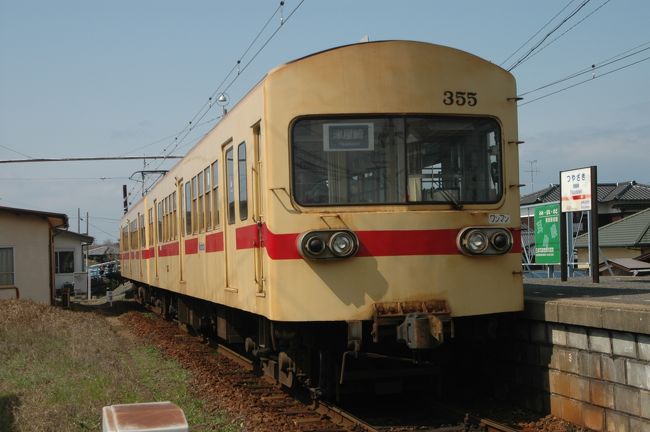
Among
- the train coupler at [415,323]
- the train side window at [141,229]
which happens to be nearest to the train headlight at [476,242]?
the train coupler at [415,323]

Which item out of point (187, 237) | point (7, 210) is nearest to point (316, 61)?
point (187, 237)

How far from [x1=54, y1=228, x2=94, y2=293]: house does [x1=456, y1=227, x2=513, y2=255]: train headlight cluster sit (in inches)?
1305

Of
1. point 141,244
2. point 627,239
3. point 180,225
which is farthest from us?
point 627,239

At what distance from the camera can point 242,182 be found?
8062mm

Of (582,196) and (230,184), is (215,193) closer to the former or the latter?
(230,184)

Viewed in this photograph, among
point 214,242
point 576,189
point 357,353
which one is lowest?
point 357,353

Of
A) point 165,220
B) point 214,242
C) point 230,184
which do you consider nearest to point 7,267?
point 165,220

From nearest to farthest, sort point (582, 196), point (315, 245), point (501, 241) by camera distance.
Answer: point (315, 245)
point (501, 241)
point (582, 196)

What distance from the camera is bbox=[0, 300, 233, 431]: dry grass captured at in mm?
7227

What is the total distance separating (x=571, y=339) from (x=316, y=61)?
10.7 ft

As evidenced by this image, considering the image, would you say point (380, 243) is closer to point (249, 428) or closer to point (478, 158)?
point (478, 158)

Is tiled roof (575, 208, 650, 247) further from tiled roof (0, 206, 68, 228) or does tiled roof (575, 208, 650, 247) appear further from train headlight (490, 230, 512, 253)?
train headlight (490, 230, 512, 253)

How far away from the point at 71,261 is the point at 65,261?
11.0 inches

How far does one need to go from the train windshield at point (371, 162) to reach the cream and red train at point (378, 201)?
1 cm
